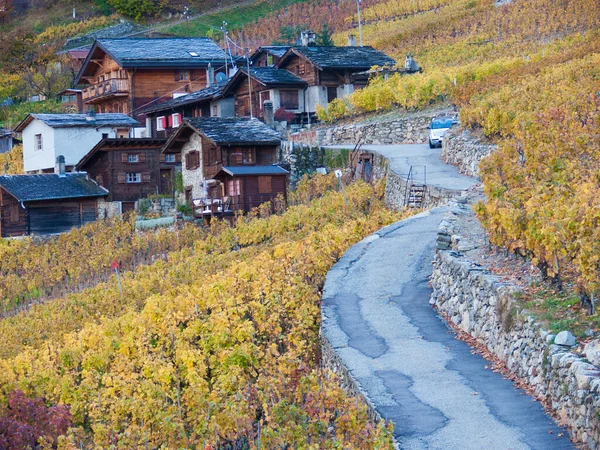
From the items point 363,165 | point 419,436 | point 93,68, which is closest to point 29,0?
point 93,68

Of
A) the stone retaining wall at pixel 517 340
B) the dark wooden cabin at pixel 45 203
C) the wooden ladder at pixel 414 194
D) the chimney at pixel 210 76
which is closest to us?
the stone retaining wall at pixel 517 340

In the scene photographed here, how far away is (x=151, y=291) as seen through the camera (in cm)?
2812

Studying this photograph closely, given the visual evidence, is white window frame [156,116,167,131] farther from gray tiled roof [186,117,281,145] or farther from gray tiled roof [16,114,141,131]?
gray tiled roof [186,117,281,145]

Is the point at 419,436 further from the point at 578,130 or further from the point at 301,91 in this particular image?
the point at 301,91

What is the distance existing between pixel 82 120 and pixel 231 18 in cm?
4955

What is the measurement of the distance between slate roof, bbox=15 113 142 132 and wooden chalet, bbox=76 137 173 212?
4295 mm

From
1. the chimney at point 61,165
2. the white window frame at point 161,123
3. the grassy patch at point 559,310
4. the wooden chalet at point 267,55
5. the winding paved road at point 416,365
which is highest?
the wooden chalet at point 267,55

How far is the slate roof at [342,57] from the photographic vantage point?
5462cm

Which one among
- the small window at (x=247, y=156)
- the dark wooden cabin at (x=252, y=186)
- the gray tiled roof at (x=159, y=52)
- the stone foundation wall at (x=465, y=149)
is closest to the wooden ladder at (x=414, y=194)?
the stone foundation wall at (x=465, y=149)

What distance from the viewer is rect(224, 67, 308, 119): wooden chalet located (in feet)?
177

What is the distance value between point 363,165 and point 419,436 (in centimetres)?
2810

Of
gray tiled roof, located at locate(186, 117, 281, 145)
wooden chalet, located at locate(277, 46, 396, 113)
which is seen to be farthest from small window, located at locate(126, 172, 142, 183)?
wooden chalet, located at locate(277, 46, 396, 113)

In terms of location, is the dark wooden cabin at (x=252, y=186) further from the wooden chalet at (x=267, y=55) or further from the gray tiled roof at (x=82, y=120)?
the wooden chalet at (x=267, y=55)

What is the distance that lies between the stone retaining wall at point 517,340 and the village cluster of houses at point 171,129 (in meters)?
24.7
